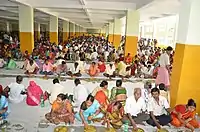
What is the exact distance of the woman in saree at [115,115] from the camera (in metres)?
4.89

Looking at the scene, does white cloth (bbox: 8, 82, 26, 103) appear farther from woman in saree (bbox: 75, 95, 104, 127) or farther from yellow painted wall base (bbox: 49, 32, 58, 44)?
yellow painted wall base (bbox: 49, 32, 58, 44)

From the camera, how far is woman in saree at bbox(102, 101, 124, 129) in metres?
4.89

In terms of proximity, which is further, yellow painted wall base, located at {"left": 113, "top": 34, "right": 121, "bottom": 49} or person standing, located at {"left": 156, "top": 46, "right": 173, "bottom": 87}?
yellow painted wall base, located at {"left": 113, "top": 34, "right": 121, "bottom": 49}

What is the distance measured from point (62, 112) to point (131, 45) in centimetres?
896

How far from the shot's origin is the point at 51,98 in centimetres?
585

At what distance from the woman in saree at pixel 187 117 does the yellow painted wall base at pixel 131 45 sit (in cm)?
826

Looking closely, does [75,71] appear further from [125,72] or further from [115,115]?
[115,115]


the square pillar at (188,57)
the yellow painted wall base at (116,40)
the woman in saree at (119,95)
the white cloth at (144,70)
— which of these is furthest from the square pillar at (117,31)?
the woman in saree at (119,95)

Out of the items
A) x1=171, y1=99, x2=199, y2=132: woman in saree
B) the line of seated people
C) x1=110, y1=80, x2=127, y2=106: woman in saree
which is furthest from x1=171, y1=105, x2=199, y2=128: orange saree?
the line of seated people

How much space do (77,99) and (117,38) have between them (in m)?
14.5

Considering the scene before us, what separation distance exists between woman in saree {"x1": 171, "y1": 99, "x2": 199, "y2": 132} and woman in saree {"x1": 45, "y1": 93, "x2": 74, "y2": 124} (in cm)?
213

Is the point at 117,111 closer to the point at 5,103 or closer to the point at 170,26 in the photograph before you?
the point at 5,103

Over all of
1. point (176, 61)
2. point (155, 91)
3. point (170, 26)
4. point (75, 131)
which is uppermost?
point (170, 26)

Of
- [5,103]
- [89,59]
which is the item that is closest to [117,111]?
[5,103]
